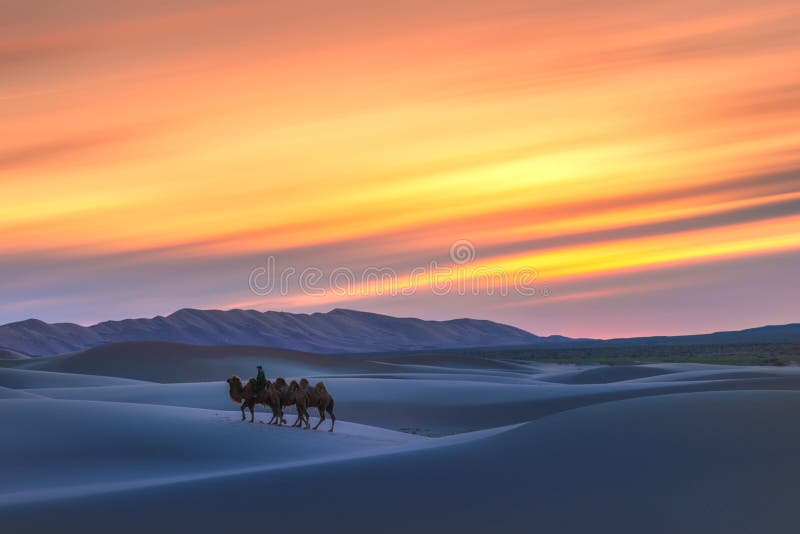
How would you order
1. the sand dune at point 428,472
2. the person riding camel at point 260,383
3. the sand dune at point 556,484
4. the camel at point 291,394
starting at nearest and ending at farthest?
the sand dune at point 556,484, the sand dune at point 428,472, the person riding camel at point 260,383, the camel at point 291,394

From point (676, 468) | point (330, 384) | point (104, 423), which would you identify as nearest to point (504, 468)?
point (676, 468)

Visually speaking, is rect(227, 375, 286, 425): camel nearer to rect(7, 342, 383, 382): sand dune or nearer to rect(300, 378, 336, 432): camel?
rect(300, 378, 336, 432): camel

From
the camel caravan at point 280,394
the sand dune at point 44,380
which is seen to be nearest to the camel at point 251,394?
the camel caravan at point 280,394

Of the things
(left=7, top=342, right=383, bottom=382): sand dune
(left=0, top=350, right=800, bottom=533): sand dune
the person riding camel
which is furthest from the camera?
(left=7, top=342, right=383, bottom=382): sand dune

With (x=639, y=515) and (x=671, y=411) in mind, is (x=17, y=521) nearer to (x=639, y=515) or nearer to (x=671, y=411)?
(x=639, y=515)

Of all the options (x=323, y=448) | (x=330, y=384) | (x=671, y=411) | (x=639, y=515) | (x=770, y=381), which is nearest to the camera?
(x=639, y=515)

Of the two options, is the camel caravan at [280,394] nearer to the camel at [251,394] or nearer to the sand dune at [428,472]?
the camel at [251,394]

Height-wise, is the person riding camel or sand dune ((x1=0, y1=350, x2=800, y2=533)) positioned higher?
the person riding camel

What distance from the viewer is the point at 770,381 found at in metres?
34.0

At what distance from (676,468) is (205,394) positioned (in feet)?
84.3

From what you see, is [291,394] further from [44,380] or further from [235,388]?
[44,380]

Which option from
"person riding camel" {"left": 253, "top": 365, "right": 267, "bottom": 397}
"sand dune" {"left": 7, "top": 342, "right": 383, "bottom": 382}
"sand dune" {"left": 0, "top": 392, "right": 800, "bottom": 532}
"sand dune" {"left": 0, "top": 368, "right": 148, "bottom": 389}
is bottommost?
"sand dune" {"left": 0, "top": 392, "right": 800, "bottom": 532}

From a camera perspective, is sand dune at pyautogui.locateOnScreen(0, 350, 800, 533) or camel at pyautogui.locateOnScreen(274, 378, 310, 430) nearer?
sand dune at pyautogui.locateOnScreen(0, 350, 800, 533)

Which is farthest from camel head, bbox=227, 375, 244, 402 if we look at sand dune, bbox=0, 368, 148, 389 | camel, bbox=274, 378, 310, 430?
sand dune, bbox=0, 368, 148, 389
